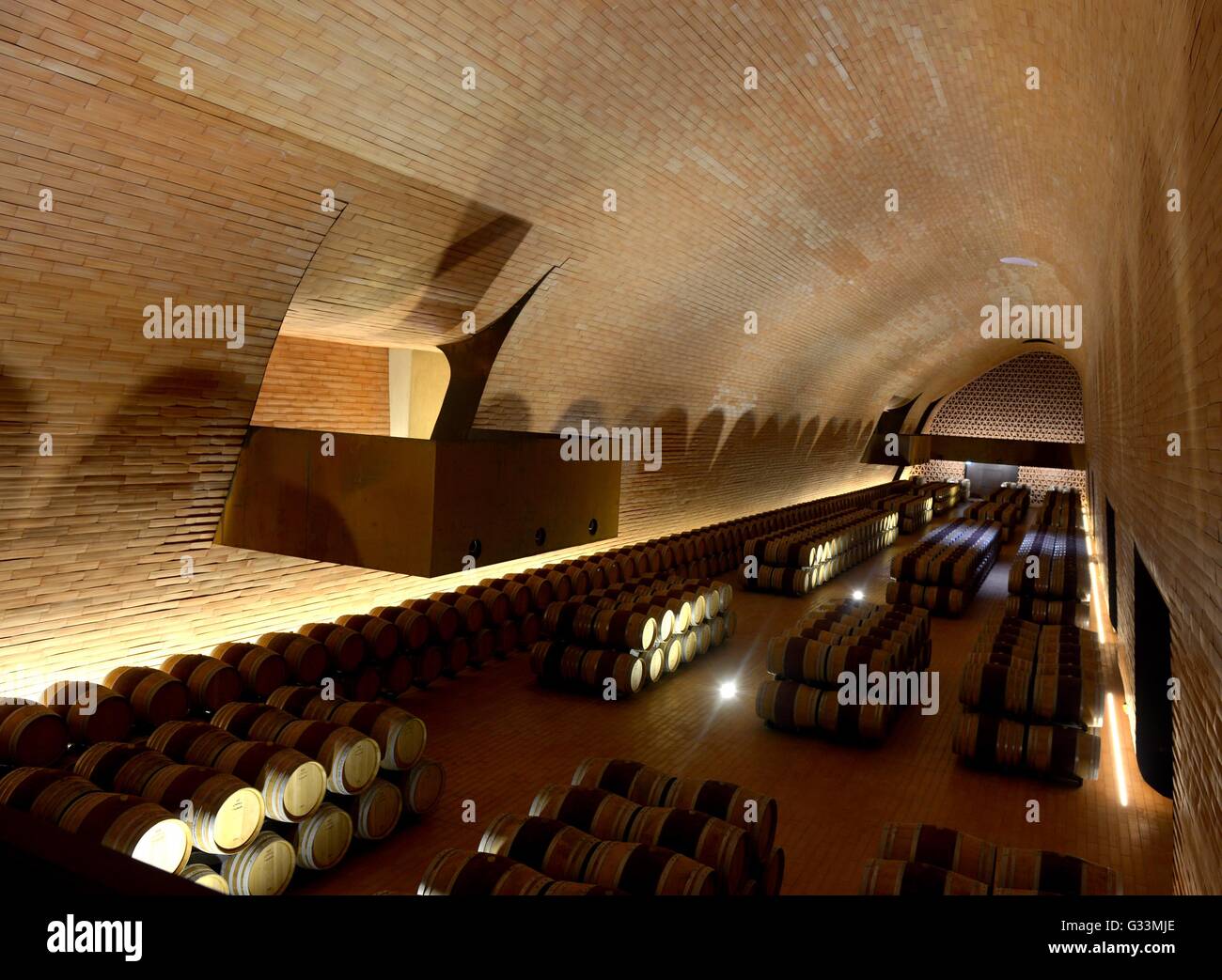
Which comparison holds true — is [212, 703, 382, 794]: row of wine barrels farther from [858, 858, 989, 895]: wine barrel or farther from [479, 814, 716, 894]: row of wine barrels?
[858, 858, 989, 895]: wine barrel

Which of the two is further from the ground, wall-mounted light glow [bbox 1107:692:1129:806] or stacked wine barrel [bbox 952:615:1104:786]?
stacked wine barrel [bbox 952:615:1104:786]

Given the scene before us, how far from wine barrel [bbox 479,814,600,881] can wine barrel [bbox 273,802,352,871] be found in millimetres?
1494

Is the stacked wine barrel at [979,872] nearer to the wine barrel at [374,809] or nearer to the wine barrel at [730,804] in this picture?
the wine barrel at [730,804]

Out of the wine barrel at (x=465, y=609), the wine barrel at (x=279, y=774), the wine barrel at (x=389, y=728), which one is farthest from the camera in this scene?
the wine barrel at (x=465, y=609)

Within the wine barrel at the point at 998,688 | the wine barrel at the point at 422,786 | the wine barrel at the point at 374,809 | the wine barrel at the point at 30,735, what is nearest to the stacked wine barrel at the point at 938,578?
the wine barrel at the point at 998,688

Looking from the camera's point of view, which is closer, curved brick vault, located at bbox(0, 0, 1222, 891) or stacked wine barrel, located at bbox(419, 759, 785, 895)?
stacked wine barrel, located at bbox(419, 759, 785, 895)

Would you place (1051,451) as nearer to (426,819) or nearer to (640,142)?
(640,142)

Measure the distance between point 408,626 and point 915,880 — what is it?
548cm

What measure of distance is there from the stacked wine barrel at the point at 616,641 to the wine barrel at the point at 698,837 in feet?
13.3

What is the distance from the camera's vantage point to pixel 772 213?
10180mm

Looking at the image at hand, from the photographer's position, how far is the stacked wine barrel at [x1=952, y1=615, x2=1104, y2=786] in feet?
21.1

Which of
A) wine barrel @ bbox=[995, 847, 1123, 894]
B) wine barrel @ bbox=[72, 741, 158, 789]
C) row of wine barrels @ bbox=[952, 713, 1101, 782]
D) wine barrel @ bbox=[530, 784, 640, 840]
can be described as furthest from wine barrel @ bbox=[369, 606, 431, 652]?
wine barrel @ bbox=[995, 847, 1123, 894]

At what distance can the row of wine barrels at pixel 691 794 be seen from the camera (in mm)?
4352

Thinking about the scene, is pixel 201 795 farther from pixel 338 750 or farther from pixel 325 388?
pixel 325 388
